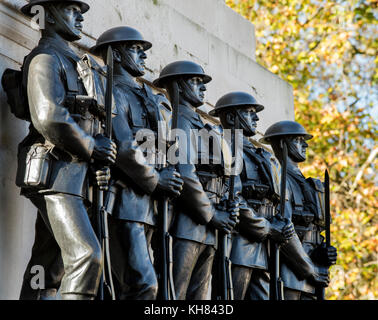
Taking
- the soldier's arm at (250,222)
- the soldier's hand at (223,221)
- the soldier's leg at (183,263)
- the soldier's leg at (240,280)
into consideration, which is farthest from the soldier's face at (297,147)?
the soldier's leg at (183,263)

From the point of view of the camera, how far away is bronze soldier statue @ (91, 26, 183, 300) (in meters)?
8.90

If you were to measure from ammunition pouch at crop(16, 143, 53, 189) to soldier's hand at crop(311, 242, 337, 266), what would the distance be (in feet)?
16.4

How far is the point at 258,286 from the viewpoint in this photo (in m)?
11.6

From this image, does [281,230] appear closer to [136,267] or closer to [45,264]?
[136,267]

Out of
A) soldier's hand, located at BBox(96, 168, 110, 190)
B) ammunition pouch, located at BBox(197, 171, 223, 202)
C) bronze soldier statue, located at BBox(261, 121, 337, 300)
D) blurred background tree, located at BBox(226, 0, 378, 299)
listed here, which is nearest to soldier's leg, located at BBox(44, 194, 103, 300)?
soldier's hand, located at BBox(96, 168, 110, 190)

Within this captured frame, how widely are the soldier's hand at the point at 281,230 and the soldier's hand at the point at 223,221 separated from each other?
3.84 feet

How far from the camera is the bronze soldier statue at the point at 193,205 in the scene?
32.4 feet

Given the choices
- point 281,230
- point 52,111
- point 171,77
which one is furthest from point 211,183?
point 52,111

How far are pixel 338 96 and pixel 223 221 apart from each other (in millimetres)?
12378

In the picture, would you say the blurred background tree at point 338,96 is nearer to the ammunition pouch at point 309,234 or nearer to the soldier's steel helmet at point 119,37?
the ammunition pouch at point 309,234

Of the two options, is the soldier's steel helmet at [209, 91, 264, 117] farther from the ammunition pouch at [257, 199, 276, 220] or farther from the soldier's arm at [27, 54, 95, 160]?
the soldier's arm at [27, 54, 95, 160]

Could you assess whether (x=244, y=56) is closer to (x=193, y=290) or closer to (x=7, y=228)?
(x=193, y=290)

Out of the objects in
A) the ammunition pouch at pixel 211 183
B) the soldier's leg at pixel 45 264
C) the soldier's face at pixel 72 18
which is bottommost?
the soldier's leg at pixel 45 264

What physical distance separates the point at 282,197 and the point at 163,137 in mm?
2349
